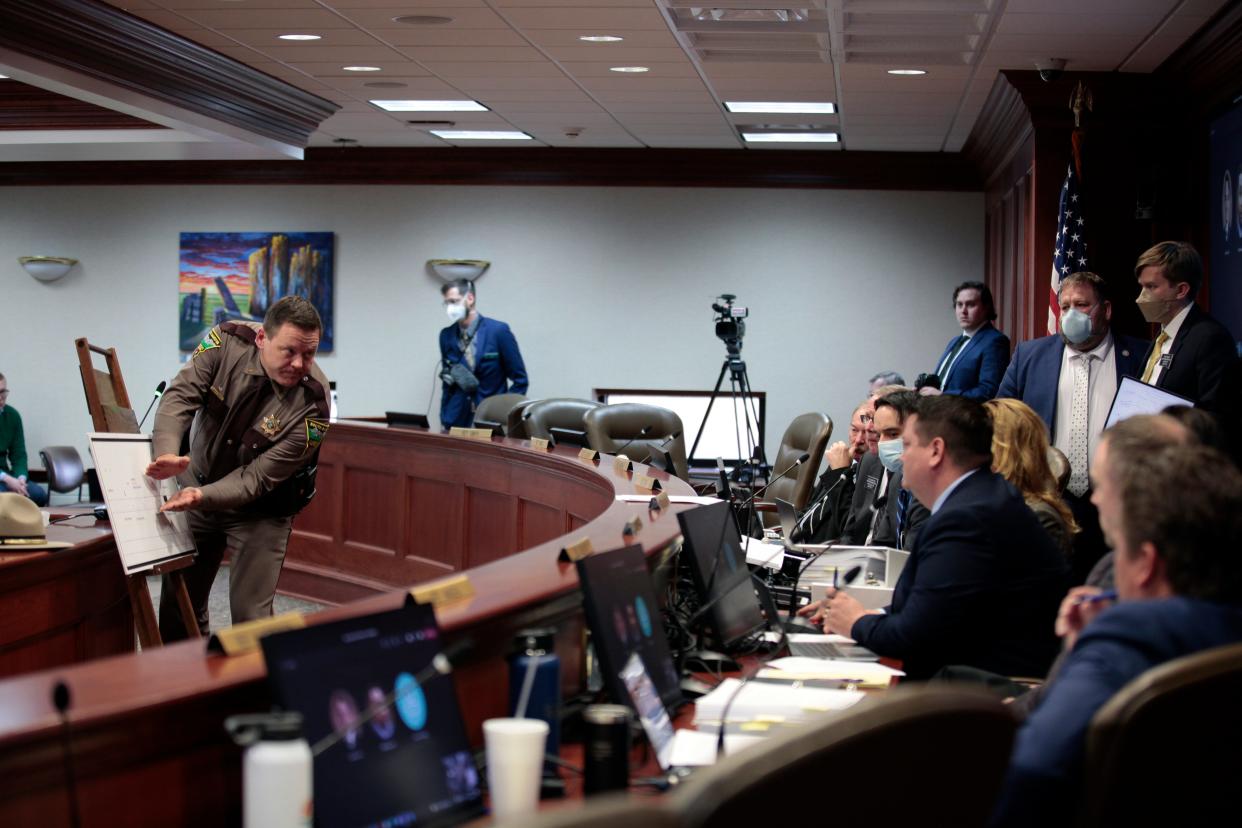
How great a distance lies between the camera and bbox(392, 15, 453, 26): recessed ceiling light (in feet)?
19.6

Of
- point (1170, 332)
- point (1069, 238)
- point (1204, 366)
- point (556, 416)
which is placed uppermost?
point (1069, 238)

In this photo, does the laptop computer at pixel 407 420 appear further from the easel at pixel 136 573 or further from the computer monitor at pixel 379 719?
the computer monitor at pixel 379 719

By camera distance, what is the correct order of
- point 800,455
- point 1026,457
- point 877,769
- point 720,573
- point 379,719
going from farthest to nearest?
point 800,455
point 1026,457
point 720,573
point 379,719
point 877,769

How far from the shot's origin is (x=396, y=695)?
5.30 ft

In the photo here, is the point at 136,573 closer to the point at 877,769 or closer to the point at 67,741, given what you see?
the point at 67,741

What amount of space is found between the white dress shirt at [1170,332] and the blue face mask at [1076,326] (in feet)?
1.32

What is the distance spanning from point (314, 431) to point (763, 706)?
2300mm

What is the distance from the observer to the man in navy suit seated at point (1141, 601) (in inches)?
58.0

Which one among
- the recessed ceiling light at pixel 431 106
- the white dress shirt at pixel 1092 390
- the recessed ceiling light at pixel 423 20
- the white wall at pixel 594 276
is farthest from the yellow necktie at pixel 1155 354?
the white wall at pixel 594 276

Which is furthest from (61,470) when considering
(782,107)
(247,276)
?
(782,107)

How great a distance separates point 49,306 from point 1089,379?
352 inches

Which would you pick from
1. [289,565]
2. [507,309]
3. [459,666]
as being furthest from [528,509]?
[507,309]

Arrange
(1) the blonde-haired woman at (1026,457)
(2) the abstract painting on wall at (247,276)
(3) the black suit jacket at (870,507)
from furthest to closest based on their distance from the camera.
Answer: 1. (2) the abstract painting on wall at (247,276)
2. (3) the black suit jacket at (870,507)
3. (1) the blonde-haired woman at (1026,457)

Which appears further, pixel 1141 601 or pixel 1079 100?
pixel 1079 100
